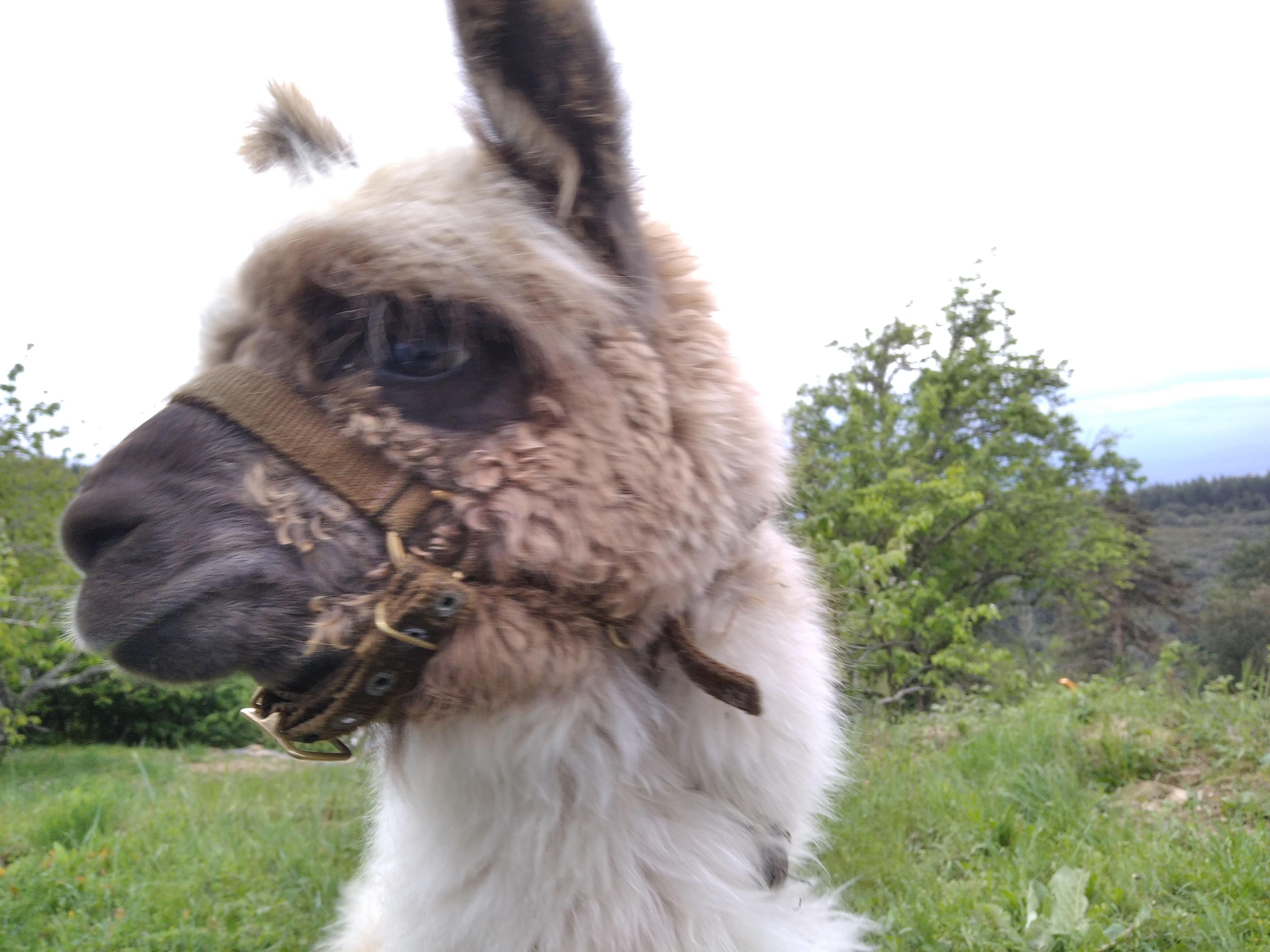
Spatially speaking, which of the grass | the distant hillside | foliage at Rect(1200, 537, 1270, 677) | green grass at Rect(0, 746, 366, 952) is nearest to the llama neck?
→ the grass

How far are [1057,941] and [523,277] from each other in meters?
2.15

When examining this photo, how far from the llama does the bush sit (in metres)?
13.4

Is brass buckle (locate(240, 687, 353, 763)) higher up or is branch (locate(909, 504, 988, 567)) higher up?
brass buckle (locate(240, 687, 353, 763))

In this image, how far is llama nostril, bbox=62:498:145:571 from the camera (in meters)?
1.30

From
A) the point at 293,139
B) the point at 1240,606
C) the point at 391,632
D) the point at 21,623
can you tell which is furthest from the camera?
the point at 1240,606

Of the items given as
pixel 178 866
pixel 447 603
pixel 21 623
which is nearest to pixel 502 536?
pixel 447 603

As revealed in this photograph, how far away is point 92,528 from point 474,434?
0.61m

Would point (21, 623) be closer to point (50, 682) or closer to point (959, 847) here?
point (50, 682)

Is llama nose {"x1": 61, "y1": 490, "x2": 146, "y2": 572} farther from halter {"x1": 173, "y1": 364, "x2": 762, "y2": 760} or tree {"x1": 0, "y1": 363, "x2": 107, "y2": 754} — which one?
tree {"x1": 0, "y1": 363, "x2": 107, "y2": 754}

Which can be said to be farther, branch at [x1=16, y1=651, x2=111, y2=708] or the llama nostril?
branch at [x1=16, y1=651, x2=111, y2=708]

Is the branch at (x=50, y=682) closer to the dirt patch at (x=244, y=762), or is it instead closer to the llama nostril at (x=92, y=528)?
the dirt patch at (x=244, y=762)

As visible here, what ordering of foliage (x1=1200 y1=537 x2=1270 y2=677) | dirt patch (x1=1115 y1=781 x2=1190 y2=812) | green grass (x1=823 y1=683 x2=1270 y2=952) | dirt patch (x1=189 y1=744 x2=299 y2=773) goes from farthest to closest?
foliage (x1=1200 y1=537 x2=1270 y2=677)
dirt patch (x1=189 y1=744 x2=299 y2=773)
dirt patch (x1=1115 y1=781 x2=1190 y2=812)
green grass (x1=823 y1=683 x2=1270 y2=952)

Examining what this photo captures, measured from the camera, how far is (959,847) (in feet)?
9.75

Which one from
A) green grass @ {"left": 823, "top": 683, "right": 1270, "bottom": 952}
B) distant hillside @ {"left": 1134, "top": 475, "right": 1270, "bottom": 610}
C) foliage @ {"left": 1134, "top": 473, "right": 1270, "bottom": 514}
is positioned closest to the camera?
green grass @ {"left": 823, "top": 683, "right": 1270, "bottom": 952}
